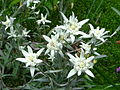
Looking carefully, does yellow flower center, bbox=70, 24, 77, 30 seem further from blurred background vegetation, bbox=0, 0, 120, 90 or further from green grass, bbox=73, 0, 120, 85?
blurred background vegetation, bbox=0, 0, 120, 90

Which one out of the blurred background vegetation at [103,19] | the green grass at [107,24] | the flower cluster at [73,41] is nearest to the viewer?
the flower cluster at [73,41]

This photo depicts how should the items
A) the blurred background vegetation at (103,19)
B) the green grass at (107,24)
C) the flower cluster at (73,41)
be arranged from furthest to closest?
the blurred background vegetation at (103,19), the green grass at (107,24), the flower cluster at (73,41)

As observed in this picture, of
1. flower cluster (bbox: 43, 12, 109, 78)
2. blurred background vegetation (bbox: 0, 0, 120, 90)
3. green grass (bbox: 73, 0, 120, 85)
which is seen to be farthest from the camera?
blurred background vegetation (bbox: 0, 0, 120, 90)

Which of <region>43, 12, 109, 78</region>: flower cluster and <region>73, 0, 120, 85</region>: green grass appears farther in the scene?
<region>73, 0, 120, 85</region>: green grass

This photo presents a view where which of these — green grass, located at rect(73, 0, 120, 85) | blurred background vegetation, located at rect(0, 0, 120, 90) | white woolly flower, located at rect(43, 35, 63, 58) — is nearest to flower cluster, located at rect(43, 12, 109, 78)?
white woolly flower, located at rect(43, 35, 63, 58)

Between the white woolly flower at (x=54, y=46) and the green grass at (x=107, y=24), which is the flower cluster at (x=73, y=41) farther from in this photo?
the green grass at (x=107, y=24)

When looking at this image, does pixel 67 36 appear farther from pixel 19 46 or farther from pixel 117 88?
pixel 19 46

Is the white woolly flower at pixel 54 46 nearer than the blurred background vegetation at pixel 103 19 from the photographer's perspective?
Yes

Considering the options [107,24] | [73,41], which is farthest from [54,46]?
[107,24]

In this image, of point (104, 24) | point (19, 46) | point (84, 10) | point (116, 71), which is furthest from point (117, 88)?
point (84, 10)

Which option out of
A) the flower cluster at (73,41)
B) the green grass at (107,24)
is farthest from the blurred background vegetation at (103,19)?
the flower cluster at (73,41)

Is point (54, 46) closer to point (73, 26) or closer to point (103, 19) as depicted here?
point (73, 26)
